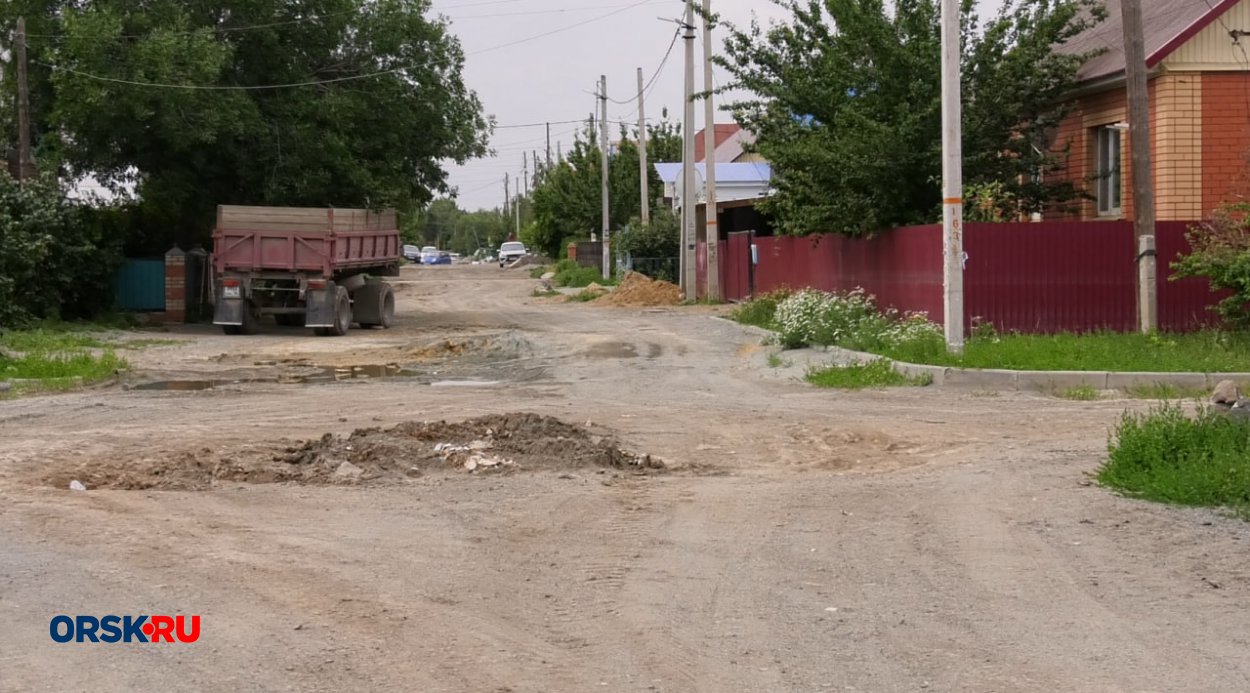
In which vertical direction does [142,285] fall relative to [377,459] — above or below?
above

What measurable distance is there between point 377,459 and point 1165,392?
8.94 metres

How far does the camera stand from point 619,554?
774 centimetres

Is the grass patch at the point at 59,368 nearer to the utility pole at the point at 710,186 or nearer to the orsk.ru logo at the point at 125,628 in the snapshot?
the orsk.ru logo at the point at 125,628

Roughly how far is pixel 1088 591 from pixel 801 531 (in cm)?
195

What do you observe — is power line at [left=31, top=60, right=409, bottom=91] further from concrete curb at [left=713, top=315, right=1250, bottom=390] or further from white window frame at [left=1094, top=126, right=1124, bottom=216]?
concrete curb at [left=713, top=315, right=1250, bottom=390]

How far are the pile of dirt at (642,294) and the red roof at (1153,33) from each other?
16.7 meters

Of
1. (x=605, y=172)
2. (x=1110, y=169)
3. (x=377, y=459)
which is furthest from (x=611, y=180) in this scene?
(x=377, y=459)

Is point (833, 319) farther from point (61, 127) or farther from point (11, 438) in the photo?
point (61, 127)

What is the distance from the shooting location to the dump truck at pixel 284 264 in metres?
27.8

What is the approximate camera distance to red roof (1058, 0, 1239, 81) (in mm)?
20781

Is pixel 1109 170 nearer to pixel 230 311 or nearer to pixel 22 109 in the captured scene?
pixel 230 311

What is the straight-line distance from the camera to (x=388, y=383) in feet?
60.3

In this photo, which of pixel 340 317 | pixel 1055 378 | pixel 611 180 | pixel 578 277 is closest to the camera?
pixel 1055 378

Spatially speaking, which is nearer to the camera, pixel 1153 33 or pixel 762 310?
pixel 1153 33
